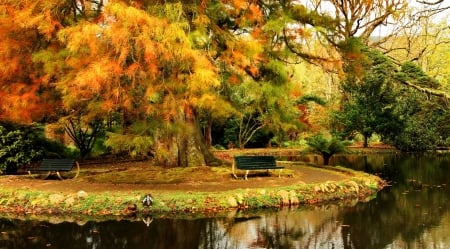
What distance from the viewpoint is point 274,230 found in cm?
862

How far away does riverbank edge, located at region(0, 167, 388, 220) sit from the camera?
34.0 feet

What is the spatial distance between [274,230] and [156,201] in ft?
9.94

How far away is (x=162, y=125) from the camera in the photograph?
38.7 feet

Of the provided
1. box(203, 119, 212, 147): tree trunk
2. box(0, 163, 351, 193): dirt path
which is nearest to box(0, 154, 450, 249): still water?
box(0, 163, 351, 193): dirt path

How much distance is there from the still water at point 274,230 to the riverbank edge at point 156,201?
1.74ft

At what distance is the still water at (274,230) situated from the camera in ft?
25.3

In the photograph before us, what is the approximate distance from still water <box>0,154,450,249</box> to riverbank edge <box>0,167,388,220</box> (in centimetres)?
53

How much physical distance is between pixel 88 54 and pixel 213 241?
5810 millimetres

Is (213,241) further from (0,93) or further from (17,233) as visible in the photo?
(0,93)

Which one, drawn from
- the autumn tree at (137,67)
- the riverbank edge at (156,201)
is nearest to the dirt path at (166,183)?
the riverbank edge at (156,201)

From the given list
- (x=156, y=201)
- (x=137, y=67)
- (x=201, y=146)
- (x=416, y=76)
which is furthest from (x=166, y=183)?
(x=416, y=76)

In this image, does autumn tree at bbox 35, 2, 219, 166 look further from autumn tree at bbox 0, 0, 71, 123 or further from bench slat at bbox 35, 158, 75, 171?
bench slat at bbox 35, 158, 75, 171

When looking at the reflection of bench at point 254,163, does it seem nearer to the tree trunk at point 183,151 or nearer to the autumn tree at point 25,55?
the tree trunk at point 183,151

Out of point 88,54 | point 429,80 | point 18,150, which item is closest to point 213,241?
point 88,54
